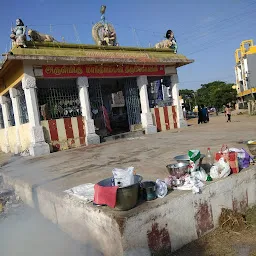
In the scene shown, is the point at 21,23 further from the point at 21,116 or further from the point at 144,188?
the point at 144,188

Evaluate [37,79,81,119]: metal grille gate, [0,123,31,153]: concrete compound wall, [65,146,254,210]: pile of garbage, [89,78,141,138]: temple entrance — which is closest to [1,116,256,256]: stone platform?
[65,146,254,210]: pile of garbage

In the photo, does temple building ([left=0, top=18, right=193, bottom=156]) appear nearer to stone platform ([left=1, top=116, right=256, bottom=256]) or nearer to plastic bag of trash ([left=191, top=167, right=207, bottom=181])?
stone platform ([left=1, top=116, right=256, bottom=256])

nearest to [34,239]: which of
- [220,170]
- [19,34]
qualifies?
[220,170]

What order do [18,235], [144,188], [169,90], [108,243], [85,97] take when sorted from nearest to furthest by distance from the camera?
[108,243]
[144,188]
[18,235]
[85,97]
[169,90]

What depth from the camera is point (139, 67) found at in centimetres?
1416

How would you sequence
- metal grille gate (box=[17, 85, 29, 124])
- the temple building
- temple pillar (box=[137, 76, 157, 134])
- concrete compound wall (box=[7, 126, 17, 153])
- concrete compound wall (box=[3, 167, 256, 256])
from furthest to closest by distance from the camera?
temple pillar (box=[137, 76, 157, 134]) < concrete compound wall (box=[7, 126, 17, 153]) < metal grille gate (box=[17, 85, 29, 124]) < the temple building < concrete compound wall (box=[3, 167, 256, 256])

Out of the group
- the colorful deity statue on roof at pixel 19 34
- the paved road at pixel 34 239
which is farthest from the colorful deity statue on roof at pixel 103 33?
the paved road at pixel 34 239

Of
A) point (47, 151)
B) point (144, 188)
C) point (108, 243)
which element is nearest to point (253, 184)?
point (144, 188)

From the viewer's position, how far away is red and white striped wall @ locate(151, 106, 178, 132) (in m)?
14.7

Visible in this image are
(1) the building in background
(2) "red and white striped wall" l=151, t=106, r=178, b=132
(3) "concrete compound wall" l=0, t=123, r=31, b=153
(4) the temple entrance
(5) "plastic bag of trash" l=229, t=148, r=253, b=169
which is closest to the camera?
(5) "plastic bag of trash" l=229, t=148, r=253, b=169

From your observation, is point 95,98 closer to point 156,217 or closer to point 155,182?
point 155,182

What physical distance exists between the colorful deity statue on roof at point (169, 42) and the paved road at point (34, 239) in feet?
44.4

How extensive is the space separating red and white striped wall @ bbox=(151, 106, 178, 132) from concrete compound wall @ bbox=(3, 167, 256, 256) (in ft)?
33.9

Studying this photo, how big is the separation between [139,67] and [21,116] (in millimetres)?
6521
